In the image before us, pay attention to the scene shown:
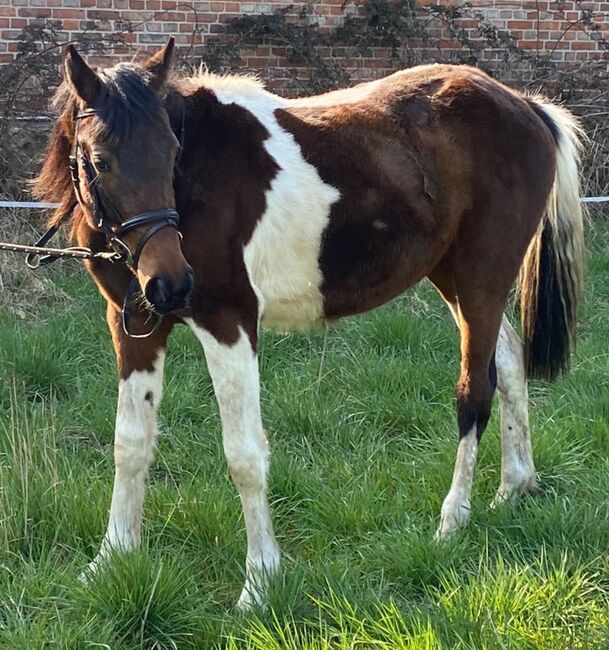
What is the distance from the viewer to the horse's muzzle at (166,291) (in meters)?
2.62

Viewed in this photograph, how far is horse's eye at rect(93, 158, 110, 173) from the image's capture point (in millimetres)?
2715

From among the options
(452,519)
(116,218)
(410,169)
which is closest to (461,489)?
(452,519)

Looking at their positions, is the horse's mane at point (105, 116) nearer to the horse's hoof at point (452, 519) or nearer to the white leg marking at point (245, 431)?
the white leg marking at point (245, 431)

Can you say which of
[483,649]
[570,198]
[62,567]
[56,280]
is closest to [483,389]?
[570,198]

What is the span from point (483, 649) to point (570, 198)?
2.42 meters

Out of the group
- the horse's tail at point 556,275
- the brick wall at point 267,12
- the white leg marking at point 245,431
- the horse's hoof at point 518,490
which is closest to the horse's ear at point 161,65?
the white leg marking at point 245,431

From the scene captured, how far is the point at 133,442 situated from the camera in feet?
10.9

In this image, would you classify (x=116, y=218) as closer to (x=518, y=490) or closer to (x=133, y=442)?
(x=133, y=442)

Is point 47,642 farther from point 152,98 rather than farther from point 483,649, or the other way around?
point 152,98

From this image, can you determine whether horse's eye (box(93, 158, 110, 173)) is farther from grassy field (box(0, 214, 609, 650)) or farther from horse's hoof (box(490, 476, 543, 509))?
horse's hoof (box(490, 476, 543, 509))

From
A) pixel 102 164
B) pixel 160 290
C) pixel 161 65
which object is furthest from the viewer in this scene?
pixel 161 65

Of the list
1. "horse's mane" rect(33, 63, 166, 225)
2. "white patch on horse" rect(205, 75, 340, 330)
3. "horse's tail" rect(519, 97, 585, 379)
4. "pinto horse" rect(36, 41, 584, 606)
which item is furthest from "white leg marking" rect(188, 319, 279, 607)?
"horse's tail" rect(519, 97, 585, 379)

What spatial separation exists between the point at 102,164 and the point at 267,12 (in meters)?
5.58

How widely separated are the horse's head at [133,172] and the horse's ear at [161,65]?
126 millimetres
